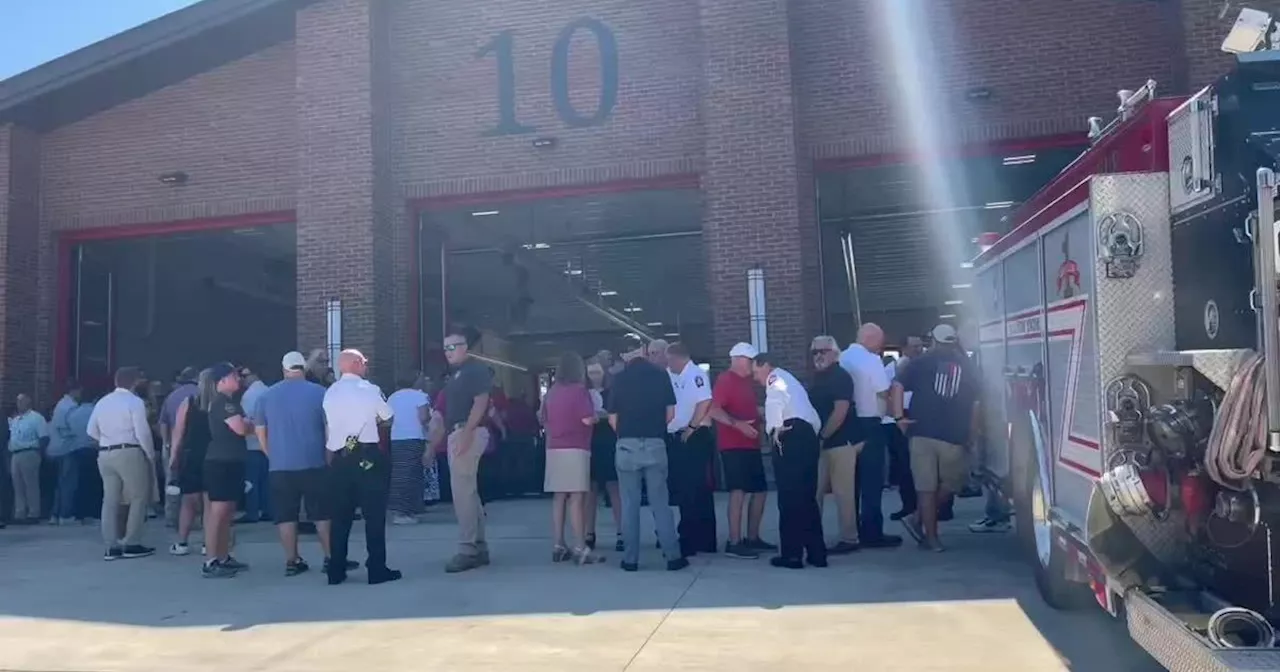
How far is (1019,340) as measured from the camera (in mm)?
7062

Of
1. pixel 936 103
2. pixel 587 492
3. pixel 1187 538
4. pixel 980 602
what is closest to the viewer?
pixel 1187 538

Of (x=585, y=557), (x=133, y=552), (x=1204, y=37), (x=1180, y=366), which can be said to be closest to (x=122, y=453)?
(x=133, y=552)

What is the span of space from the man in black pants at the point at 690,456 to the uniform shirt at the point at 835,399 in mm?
858

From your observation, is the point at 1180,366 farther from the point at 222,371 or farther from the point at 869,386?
the point at 222,371

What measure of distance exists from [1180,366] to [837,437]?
4338 mm

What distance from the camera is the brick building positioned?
13281 millimetres

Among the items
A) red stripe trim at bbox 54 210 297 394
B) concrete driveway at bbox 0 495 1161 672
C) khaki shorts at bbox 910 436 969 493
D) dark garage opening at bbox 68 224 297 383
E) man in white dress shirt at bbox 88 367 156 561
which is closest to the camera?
concrete driveway at bbox 0 495 1161 672

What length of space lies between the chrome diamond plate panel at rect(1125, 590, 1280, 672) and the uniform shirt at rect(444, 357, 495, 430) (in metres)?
4.97

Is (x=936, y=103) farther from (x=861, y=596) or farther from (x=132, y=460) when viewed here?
(x=132, y=460)

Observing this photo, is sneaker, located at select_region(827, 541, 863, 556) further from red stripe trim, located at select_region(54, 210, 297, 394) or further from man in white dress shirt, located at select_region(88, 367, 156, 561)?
red stripe trim, located at select_region(54, 210, 297, 394)

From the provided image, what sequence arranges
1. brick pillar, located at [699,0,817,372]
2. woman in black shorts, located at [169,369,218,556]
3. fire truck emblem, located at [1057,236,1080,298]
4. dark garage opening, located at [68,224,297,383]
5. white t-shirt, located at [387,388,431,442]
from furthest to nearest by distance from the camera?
dark garage opening, located at [68,224,297,383], brick pillar, located at [699,0,817,372], white t-shirt, located at [387,388,431,442], woman in black shorts, located at [169,369,218,556], fire truck emblem, located at [1057,236,1080,298]

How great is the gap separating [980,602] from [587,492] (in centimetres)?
324

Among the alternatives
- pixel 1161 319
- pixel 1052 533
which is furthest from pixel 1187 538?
pixel 1052 533

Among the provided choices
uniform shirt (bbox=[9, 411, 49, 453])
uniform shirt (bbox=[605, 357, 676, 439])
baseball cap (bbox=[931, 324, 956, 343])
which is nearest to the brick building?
uniform shirt (bbox=[9, 411, 49, 453])
